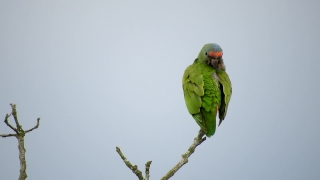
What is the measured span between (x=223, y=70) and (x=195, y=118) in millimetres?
1786

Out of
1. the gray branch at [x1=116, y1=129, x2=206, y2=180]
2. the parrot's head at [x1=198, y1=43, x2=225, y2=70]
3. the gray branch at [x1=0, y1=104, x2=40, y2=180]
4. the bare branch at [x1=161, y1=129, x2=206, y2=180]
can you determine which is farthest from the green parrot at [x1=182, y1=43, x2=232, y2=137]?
the gray branch at [x1=0, y1=104, x2=40, y2=180]

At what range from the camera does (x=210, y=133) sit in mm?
5523

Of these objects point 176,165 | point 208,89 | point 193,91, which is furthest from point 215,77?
point 176,165

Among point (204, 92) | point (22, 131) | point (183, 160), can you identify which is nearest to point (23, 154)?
point (22, 131)

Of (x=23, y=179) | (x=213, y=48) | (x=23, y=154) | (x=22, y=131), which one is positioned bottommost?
(x=23, y=179)

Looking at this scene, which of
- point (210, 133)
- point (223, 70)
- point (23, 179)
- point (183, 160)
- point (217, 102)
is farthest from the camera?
point (223, 70)

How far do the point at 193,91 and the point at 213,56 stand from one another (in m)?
0.77

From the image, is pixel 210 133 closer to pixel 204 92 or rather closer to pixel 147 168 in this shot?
pixel 204 92

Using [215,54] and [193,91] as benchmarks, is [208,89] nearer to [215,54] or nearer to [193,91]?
[193,91]

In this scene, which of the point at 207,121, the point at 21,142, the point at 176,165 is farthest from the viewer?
the point at 207,121

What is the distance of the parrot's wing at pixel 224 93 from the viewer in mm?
6512

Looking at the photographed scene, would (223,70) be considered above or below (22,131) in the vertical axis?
above

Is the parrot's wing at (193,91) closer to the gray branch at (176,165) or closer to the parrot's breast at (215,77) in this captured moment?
the parrot's breast at (215,77)

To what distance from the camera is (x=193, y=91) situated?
6.86m
